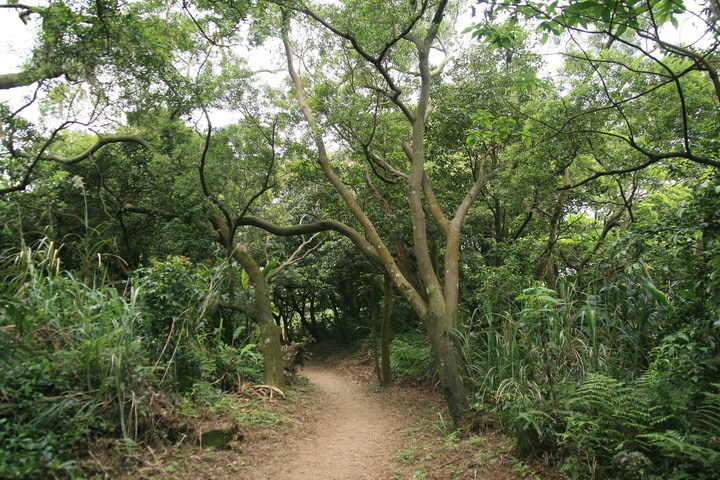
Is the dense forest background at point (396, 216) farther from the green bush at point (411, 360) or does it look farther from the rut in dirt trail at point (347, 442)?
the rut in dirt trail at point (347, 442)

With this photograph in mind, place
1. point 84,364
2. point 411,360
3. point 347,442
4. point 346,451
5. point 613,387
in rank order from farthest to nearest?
point 411,360, point 347,442, point 346,451, point 84,364, point 613,387

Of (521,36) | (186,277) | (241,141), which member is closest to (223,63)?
(241,141)

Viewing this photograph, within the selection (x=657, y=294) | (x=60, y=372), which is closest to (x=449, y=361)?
(x=657, y=294)

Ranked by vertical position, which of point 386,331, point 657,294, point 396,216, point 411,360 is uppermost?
point 396,216

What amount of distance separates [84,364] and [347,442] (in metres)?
3.89

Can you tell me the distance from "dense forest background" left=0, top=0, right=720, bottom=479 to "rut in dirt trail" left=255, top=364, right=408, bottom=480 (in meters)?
1.31

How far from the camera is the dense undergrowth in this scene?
357 cm

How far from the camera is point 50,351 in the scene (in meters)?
4.26

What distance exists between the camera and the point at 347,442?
21.8 ft

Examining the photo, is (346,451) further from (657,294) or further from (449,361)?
(657,294)

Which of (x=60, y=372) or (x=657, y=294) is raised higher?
(x=657, y=294)

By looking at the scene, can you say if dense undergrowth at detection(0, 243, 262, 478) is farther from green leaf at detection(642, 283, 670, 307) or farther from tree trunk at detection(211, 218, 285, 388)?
green leaf at detection(642, 283, 670, 307)

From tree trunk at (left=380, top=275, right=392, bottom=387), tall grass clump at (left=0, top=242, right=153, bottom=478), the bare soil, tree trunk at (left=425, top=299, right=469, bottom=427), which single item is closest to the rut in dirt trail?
the bare soil

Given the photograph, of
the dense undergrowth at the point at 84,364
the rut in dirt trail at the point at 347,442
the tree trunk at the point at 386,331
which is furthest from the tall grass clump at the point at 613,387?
the tree trunk at the point at 386,331
